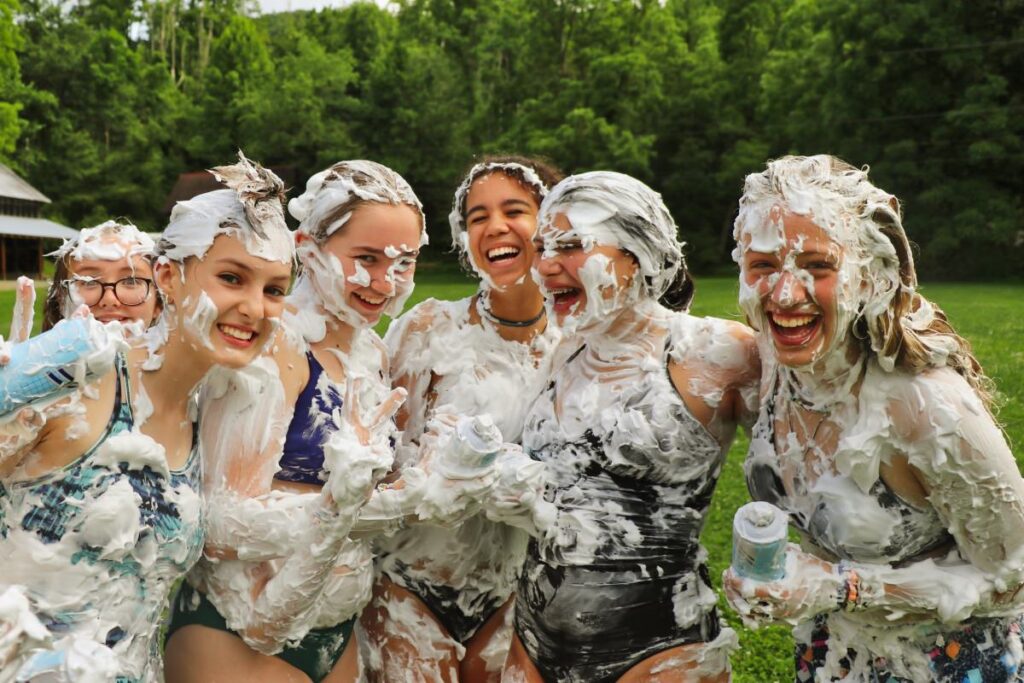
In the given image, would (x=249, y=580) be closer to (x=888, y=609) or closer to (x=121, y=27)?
(x=888, y=609)

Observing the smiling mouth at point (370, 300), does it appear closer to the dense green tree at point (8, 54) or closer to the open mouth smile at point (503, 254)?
the open mouth smile at point (503, 254)

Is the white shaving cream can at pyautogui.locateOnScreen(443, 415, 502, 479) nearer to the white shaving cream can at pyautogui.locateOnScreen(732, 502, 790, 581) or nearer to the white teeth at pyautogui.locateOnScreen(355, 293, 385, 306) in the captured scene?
the white teeth at pyautogui.locateOnScreen(355, 293, 385, 306)

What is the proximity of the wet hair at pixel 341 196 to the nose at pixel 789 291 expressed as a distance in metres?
1.29

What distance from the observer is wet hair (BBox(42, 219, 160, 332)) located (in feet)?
11.7

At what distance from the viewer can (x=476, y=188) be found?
3.58 m

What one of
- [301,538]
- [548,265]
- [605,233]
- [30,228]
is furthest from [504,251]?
[30,228]

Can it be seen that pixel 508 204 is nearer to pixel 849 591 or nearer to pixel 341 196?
pixel 341 196

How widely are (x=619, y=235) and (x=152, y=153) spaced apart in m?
39.3

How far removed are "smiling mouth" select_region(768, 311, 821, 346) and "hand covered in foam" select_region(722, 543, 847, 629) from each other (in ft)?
1.85

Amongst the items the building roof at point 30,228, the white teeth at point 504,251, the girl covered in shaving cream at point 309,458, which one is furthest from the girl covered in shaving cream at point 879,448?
the building roof at point 30,228

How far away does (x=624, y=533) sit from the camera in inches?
116

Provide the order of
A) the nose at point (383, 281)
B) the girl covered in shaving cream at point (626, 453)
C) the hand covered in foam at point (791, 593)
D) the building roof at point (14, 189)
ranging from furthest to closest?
the building roof at point (14, 189) → the nose at point (383, 281) → the girl covered in shaving cream at point (626, 453) → the hand covered in foam at point (791, 593)

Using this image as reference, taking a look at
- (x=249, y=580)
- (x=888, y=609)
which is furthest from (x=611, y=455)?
(x=249, y=580)

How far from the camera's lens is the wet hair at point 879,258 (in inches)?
99.7
